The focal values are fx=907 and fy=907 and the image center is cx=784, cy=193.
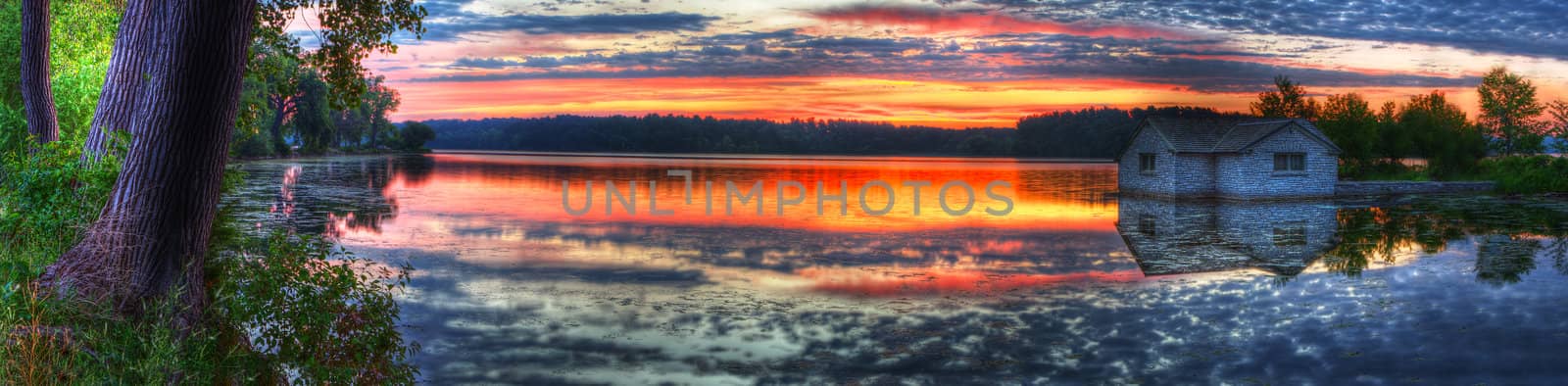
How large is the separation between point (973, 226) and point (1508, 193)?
33743 millimetres

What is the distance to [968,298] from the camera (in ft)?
44.3

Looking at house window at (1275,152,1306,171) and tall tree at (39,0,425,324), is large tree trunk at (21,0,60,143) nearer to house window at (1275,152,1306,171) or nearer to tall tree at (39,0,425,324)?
tall tree at (39,0,425,324)

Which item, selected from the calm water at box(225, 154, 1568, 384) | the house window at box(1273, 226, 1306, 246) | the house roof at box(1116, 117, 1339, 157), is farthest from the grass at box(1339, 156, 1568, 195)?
the house window at box(1273, 226, 1306, 246)

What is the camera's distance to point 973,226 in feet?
85.4

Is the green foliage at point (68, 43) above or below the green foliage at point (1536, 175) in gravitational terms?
above

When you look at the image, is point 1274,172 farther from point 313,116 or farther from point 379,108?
point 379,108

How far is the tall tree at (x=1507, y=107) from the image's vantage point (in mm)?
71562

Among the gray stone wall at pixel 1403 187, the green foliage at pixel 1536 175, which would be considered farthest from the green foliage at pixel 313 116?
the green foliage at pixel 1536 175

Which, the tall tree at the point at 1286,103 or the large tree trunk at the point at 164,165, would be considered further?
the tall tree at the point at 1286,103

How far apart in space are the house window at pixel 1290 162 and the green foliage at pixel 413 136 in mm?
118494

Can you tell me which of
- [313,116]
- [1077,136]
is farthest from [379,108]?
[1077,136]

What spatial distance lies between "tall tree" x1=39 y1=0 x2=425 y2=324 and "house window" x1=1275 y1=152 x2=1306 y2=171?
41.1 m

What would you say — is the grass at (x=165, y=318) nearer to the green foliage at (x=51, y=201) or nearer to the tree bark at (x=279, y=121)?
the green foliage at (x=51, y=201)

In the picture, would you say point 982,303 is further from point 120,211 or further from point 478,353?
point 120,211
